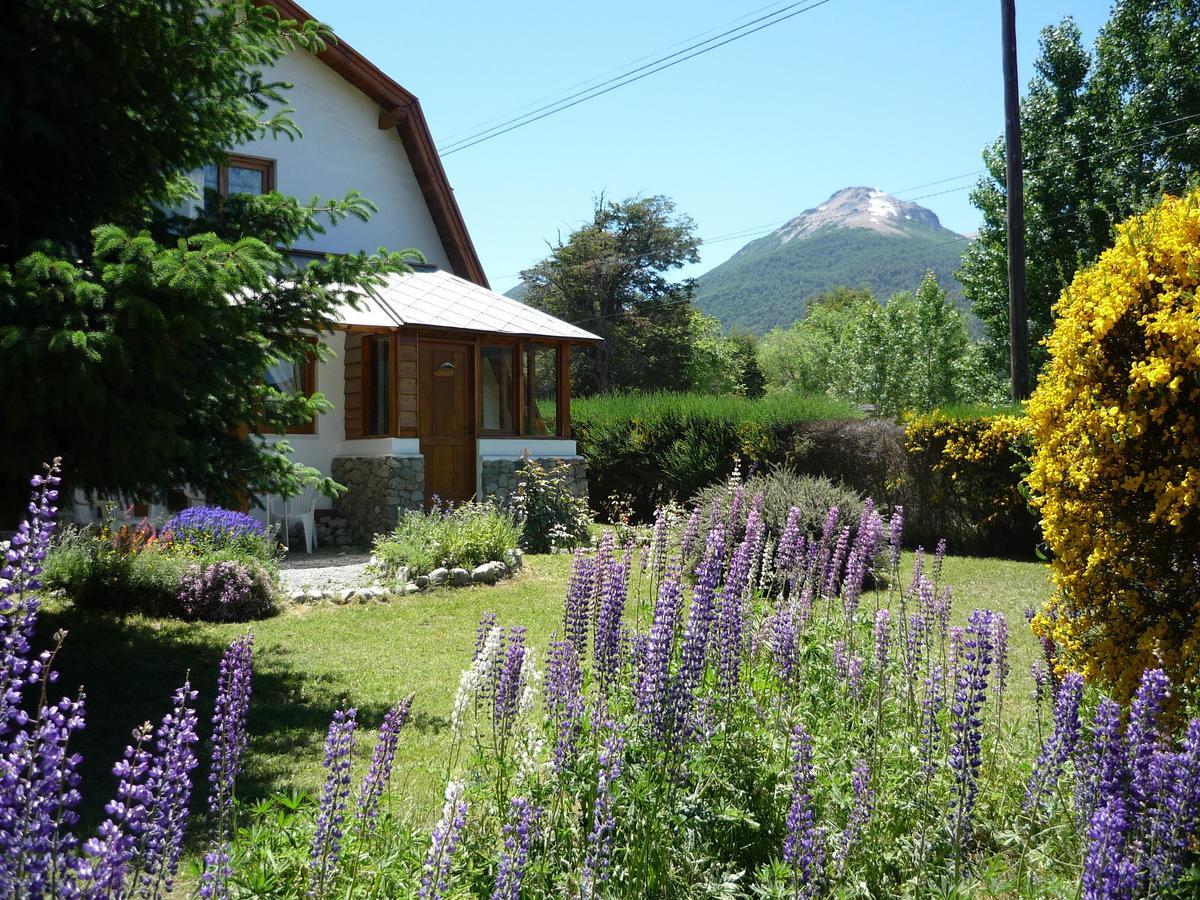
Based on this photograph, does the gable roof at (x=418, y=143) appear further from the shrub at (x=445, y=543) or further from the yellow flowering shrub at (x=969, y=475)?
the yellow flowering shrub at (x=969, y=475)

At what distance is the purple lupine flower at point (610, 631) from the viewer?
3500mm

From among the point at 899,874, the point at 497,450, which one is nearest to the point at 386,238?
the point at 497,450

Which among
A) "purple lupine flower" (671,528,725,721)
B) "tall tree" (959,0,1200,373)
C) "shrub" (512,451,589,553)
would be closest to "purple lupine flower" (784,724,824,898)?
"purple lupine flower" (671,528,725,721)

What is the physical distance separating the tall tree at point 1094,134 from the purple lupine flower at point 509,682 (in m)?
25.0

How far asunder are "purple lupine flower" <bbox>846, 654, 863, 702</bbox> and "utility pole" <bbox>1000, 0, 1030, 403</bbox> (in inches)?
443

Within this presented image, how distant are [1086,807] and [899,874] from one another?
0.81 metres

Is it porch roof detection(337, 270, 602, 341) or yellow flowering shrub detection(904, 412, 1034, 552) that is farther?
porch roof detection(337, 270, 602, 341)

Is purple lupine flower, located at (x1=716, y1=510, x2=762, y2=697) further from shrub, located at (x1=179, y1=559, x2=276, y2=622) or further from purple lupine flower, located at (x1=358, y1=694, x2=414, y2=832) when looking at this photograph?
shrub, located at (x1=179, y1=559, x2=276, y2=622)

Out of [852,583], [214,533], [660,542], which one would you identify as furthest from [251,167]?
[852,583]

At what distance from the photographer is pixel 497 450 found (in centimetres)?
1655

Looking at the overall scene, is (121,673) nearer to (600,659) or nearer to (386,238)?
(600,659)

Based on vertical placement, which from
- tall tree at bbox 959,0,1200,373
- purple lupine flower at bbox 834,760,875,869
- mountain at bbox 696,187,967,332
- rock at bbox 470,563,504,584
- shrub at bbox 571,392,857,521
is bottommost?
rock at bbox 470,563,504,584

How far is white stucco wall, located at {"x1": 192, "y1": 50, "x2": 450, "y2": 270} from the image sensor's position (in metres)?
16.7

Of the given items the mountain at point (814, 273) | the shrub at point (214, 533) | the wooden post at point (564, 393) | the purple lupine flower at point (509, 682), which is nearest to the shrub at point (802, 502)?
the shrub at point (214, 533)
